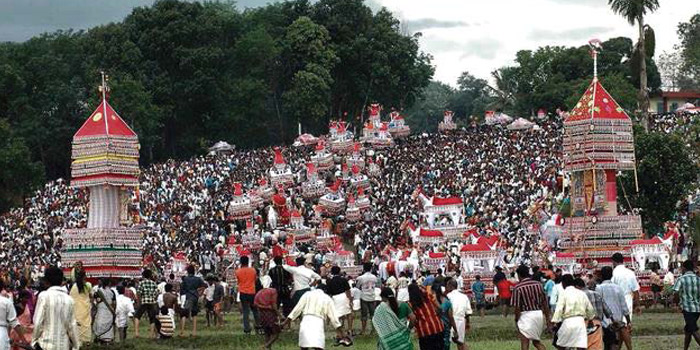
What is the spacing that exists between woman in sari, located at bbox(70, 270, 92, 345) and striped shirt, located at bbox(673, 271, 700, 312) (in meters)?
10.1

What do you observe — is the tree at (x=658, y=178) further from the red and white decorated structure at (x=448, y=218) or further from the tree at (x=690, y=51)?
the tree at (x=690, y=51)

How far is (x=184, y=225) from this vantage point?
58.8 m

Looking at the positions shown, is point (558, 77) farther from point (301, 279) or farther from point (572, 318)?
point (572, 318)

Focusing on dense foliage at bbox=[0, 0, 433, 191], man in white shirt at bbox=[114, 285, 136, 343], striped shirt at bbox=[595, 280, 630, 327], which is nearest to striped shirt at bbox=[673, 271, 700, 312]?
striped shirt at bbox=[595, 280, 630, 327]

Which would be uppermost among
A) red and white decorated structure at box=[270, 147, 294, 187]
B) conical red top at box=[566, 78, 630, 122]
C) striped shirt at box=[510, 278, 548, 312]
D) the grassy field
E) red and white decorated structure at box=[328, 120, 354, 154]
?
red and white decorated structure at box=[328, 120, 354, 154]

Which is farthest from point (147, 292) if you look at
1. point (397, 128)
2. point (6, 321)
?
point (397, 128)

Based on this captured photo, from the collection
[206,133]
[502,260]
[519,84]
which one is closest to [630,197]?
[502,260]

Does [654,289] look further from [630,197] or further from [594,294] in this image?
[594,294]

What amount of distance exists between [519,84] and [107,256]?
217 feet

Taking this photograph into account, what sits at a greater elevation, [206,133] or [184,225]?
[206,133]

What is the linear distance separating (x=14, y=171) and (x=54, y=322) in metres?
54.1

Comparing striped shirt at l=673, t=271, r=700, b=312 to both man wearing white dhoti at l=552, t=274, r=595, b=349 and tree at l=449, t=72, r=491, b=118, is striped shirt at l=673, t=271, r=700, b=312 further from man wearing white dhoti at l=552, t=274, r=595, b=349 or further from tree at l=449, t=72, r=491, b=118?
tree at l=449, t=72, r=491, b=118

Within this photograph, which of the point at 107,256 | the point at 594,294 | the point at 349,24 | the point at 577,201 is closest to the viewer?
the point at 594,294

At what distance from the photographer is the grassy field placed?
25.3 meters
